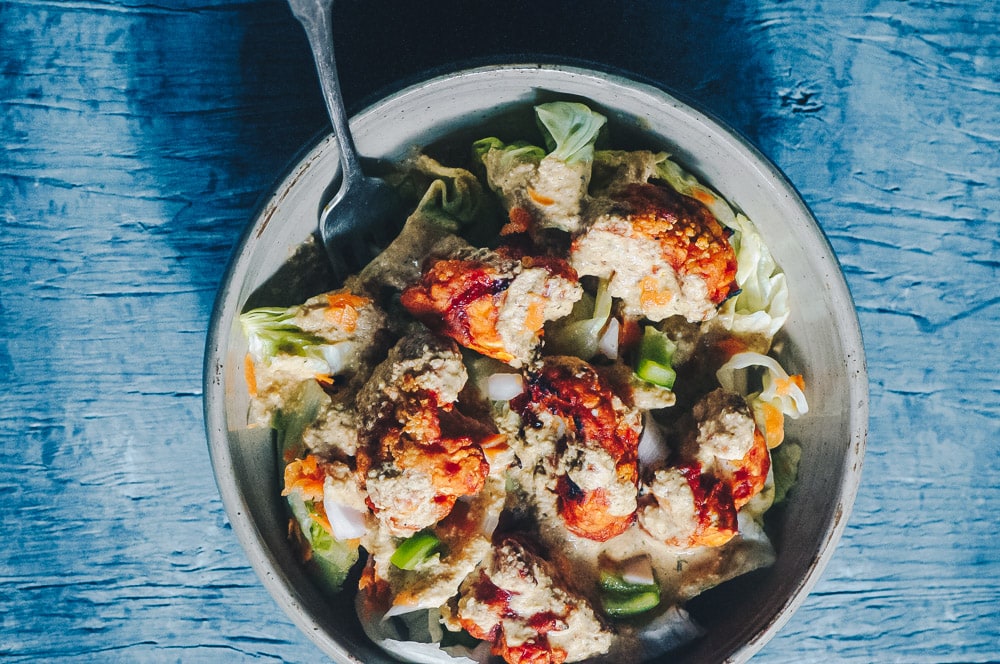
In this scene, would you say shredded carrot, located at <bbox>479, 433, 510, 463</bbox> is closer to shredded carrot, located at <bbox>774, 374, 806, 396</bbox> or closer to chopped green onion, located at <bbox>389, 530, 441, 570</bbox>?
chopped green onion, located at <bbox>389, 530, 441, 570</bbox>

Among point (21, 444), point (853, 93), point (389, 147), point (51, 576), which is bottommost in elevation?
point (51, 576)

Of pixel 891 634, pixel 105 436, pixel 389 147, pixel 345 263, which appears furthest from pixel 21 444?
pixel 891 634

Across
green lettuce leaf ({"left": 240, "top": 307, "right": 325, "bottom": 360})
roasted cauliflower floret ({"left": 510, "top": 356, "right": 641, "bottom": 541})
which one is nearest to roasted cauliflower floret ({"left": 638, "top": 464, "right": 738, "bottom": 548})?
roasted cauliflower floret ({"left": 510, "top": 356, "right": 641, "bottom": 541})

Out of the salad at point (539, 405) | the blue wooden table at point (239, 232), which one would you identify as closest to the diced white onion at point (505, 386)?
the salad at point (539, 405)

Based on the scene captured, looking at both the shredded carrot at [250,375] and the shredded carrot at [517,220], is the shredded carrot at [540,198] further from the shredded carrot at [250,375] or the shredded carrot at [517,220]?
the shredded carrot at [250,375]

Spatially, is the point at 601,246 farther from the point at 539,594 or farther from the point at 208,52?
the point at 208,52

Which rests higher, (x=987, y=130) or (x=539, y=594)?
(x=987, y=130)

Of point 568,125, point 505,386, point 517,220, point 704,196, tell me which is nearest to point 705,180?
point 704,196
